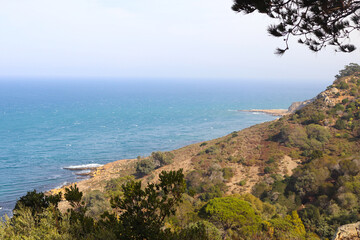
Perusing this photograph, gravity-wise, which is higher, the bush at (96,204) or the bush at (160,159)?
the bush at (160,159)

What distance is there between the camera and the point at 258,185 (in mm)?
29281

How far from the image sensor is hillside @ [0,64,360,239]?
29.5 feet

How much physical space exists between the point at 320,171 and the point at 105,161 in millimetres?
44203

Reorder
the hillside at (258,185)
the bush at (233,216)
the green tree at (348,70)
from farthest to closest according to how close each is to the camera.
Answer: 1. the green tree at (348,70)
2. the bush at (233,216)
3. the hillside at (258,185)

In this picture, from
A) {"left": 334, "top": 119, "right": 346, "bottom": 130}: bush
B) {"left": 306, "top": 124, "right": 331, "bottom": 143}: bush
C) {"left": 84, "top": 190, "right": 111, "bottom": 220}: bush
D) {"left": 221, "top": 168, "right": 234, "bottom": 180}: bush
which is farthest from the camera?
{"left": 334, "top": 119, "right": 346, "bottom": 130}: bush

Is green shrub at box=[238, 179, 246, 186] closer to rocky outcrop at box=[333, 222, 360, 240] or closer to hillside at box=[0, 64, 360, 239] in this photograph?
hillside at box=[0, 64, 360, 239]

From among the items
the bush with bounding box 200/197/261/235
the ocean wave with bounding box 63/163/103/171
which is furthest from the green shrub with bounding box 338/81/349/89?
the ocean wave with bounding box 63/163/103/171

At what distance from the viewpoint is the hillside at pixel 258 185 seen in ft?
29.5

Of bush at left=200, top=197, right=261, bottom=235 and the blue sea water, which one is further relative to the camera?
the blue sea water

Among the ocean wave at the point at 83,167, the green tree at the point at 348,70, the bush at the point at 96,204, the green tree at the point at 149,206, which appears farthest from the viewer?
the green tree at the point at 348,70

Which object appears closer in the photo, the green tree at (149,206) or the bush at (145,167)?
the green tree at (149,206)

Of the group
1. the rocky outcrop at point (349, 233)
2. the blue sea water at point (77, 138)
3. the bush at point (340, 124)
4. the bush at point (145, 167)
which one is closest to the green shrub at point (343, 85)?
the bush at point (340, 124)

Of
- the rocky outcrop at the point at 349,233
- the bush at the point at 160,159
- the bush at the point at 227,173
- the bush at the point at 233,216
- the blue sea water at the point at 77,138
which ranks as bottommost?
the blue sea water at the point at 77,138

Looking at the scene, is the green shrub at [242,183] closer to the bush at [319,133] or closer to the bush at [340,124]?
the bush at [319,133]
